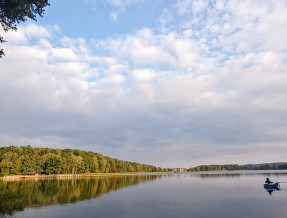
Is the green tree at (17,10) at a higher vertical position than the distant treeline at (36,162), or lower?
higher

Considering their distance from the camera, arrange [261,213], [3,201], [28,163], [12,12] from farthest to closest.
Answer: [28,163] < [3,201] < [261,213] < [12,12]

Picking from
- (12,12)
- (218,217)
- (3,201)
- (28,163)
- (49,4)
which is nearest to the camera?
(12,12)

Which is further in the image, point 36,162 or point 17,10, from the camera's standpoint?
point 36,162

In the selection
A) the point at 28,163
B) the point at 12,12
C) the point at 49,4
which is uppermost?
the point at 49,4

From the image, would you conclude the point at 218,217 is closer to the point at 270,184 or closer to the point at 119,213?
the point at 119,213

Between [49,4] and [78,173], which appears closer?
[49,4]

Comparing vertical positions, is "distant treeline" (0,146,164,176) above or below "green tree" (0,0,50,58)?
below

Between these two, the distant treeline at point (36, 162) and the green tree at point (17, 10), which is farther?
the distant treeline at point (36, 162)

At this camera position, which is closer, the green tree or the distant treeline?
the green tree

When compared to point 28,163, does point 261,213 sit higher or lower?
lower

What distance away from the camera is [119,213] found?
111ft

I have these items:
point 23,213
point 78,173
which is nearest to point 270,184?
point 23,213

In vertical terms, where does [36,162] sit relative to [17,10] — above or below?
below

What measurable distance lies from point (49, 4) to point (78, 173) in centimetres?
17131
